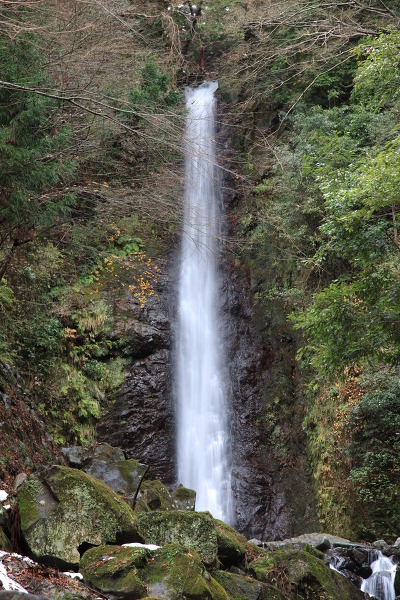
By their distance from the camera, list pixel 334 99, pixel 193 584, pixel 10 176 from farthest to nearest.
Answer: pixel 334 99 < pixel 10 176 < pixel 193 584

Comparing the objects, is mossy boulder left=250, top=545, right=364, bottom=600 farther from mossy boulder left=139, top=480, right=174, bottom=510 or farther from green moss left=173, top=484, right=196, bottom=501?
green moss left=173, top=484, right=196, bottom=501

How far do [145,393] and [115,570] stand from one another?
834cm

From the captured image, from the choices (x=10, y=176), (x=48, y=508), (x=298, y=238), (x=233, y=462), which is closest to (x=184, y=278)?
(x=298, y=238)

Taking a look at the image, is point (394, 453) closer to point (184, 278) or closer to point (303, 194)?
point (303, 194)

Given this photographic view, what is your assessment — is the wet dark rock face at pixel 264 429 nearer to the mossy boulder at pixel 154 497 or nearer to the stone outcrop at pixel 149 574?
the mossy boulder at pixel 154 497

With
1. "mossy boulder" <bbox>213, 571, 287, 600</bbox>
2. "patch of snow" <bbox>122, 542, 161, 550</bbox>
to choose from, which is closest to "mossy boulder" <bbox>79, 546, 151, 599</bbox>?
"patch of snow" <bbox>122, 542, 161, 550</bbox>

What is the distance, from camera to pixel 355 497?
29.8ft

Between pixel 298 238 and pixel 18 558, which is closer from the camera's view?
pixel 18 558

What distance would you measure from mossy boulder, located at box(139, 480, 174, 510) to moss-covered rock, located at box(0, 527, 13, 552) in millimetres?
2656

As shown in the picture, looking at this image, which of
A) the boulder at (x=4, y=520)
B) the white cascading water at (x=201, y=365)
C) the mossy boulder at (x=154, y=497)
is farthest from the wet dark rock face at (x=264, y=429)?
the boulder at (x=4, y=520)

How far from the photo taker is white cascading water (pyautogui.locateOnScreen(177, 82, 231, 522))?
38.3 ft

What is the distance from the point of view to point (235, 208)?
640 inches

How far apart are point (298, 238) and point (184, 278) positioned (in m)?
4.24

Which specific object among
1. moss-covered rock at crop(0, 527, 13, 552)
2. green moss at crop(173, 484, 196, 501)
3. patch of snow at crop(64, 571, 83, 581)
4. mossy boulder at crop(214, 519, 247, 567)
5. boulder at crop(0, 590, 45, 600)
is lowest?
boulder at crop(0, 590, 45, 600)
